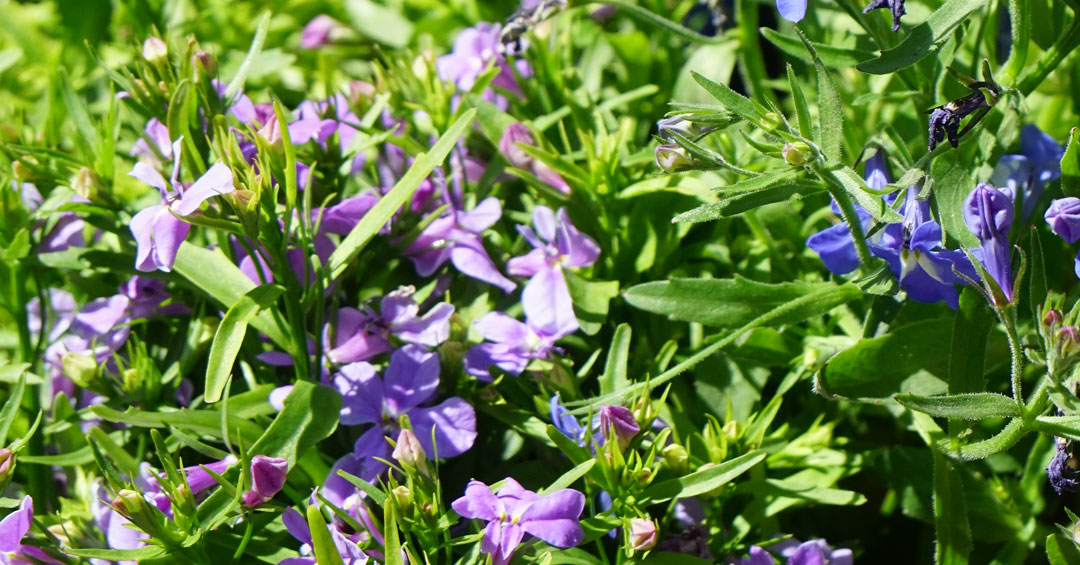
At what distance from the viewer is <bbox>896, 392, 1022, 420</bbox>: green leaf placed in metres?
0.93

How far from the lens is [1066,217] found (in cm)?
94

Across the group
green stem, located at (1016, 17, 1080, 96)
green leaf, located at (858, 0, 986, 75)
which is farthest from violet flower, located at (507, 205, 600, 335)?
green stem, located at (1016, 17, 1080, 96)

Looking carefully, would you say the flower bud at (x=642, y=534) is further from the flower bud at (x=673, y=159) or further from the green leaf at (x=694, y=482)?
the flower bud at (x=673, y=159)

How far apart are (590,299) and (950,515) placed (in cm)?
46

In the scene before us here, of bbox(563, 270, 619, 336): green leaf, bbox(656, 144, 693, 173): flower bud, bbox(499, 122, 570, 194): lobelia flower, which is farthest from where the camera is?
bbox(499, 122, 570, 194): lobelia flower

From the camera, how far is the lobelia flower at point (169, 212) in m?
0.94

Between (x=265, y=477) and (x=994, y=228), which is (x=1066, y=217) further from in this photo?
(x=265, y=477)

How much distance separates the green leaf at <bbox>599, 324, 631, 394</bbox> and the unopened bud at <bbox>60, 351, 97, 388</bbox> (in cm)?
59

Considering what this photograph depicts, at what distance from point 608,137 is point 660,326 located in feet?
0.83

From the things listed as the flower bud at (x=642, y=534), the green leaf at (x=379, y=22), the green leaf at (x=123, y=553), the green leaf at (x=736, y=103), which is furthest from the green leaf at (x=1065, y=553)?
the green leaf at (x=379, y=22)

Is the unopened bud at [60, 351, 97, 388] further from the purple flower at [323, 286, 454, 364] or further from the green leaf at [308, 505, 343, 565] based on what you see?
the green leaf at [308, 505, 343, 565]

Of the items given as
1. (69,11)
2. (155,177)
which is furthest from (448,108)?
(69,11)

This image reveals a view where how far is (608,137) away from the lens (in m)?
1.29

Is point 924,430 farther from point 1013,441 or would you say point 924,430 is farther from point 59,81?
point 59,81
